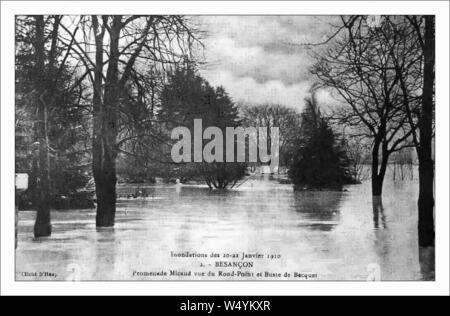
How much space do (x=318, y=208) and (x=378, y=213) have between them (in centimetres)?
77

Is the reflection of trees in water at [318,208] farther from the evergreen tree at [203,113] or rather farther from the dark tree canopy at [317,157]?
the evergreen tree at [203,113]

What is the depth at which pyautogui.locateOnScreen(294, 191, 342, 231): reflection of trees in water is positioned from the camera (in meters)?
8.16

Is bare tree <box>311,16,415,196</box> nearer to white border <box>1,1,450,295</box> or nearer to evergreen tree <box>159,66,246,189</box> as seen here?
white border <box>1,1,450,295</box>

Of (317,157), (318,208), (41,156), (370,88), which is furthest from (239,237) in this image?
(41,156)

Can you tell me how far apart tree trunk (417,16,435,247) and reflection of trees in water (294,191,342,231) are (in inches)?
41.3

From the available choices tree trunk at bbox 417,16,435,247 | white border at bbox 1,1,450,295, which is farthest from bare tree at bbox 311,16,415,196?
white border at bbox 1,1,450,295

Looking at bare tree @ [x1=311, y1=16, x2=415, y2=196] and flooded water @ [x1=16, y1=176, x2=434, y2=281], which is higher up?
bare tree @ [x1=311, y1=16, x2=415, y2=196]

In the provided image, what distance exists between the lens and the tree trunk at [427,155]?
7992mm

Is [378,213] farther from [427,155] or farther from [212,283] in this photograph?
[212,283]

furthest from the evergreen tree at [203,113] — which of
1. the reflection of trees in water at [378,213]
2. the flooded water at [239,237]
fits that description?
the reflection of trees in water at [378,213]

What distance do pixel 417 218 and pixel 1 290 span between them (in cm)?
527

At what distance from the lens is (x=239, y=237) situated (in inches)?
316

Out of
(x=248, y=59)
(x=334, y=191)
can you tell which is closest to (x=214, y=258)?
(x=334, y=191)
